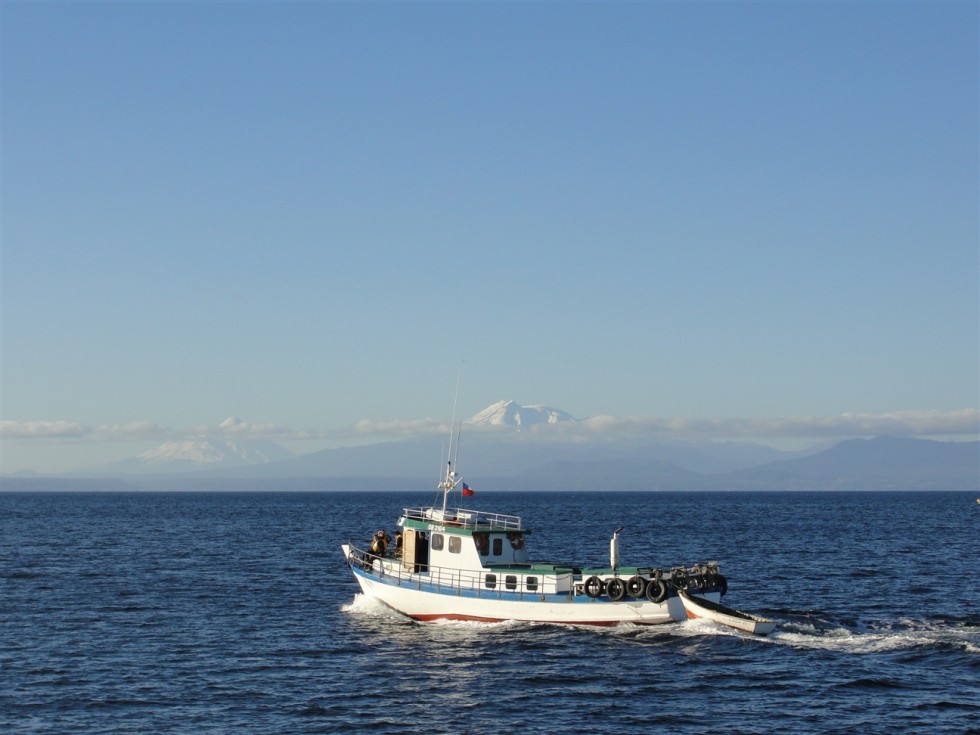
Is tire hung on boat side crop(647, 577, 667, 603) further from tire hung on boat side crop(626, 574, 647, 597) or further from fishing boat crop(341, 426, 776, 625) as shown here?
tire hung on boat side crop(626, 574, 647, 597)

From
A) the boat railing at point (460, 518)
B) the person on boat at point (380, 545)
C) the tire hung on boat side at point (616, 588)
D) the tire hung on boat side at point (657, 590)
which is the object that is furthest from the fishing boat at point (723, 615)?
the person on boat at point (380, 545)

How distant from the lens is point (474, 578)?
4584 cm

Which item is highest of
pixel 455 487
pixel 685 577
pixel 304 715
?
pixel 455 487

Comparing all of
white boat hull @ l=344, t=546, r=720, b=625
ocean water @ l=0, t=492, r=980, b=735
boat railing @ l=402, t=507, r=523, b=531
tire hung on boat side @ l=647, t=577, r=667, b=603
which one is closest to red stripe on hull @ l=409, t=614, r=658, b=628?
white boat hull @ l=344, t=546, r=720, b=625

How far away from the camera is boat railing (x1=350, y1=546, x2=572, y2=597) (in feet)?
145

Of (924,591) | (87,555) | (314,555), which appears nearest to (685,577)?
(924,591)

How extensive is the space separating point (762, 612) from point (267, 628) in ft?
76.9

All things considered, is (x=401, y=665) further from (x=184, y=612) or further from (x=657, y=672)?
(x=184, y=612)

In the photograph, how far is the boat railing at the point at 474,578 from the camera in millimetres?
44059

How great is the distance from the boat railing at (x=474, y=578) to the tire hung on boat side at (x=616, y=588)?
1.87m

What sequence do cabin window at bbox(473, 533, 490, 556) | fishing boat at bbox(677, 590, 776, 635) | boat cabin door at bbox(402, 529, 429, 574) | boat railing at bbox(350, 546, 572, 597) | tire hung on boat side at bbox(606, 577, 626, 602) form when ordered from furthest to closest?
boat cabin door at bbox(402, 529, 429, 574) < cabin window at bbox(473, 533, 490, 556) < boat railing at bbox(350, 546, 572, 597) < tire hung on boat side at bbox(606, 577, 626, 602) < fishing boat at bbox(677, 590, 776, 635)

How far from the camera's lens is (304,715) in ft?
105

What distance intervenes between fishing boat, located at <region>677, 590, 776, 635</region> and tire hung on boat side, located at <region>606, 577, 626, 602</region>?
2.29 metres

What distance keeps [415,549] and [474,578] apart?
3.85 metres
